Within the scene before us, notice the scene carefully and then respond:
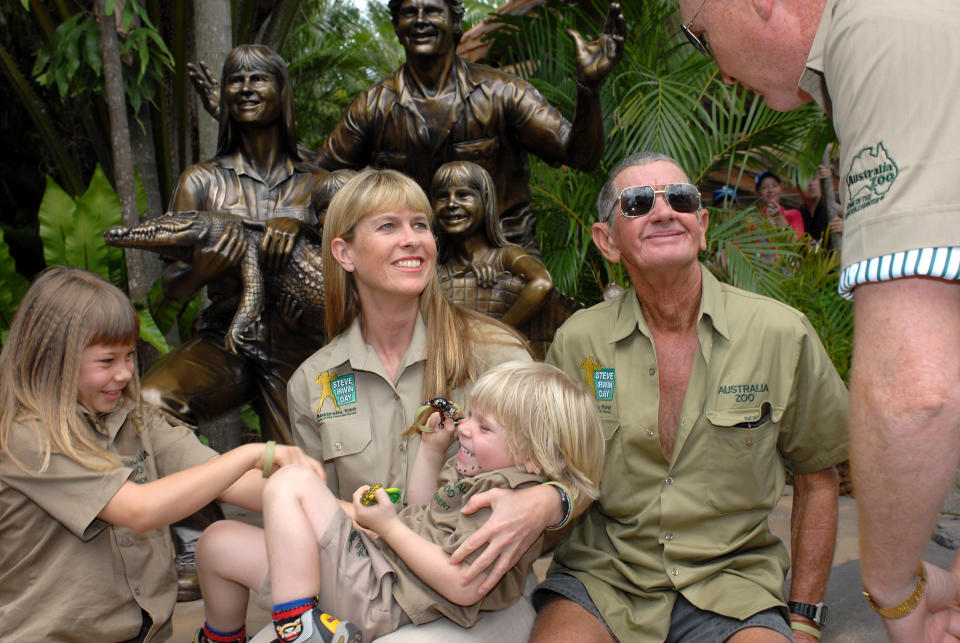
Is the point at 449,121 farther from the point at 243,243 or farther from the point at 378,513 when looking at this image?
the point at 378,513

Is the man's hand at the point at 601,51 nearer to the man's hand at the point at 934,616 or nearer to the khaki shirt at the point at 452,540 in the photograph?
the khaki shirt at the point at 452,540

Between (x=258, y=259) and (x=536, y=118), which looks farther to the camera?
(x=536, y=118)

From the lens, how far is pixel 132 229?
11.6 ft

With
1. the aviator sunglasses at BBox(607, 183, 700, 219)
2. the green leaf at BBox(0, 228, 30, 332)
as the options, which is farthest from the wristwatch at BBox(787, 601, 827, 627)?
the green leaf at BBox(0, 228, 30, 332)

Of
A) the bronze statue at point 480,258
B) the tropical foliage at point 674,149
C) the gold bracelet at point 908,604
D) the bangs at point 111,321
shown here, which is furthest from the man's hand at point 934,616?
the tropical foliage at point 674,149

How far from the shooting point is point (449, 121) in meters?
4.15

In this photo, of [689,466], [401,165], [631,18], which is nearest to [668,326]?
[689,466]

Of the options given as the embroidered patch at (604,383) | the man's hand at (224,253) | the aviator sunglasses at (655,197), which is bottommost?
the embroidered patch at (604,383)

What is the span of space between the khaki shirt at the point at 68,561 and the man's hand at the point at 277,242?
1.45m

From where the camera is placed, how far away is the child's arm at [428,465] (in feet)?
7.51

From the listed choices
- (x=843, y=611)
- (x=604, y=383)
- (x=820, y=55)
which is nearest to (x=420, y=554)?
(x=604, y=383)

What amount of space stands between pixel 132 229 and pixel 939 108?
3.07m

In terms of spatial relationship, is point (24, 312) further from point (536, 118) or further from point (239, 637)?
point (536, 118)

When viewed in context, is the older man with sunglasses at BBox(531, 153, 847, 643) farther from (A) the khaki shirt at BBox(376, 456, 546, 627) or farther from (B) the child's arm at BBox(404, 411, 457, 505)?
(B) the child's arm at BBox(404, 411, 457, 505)
